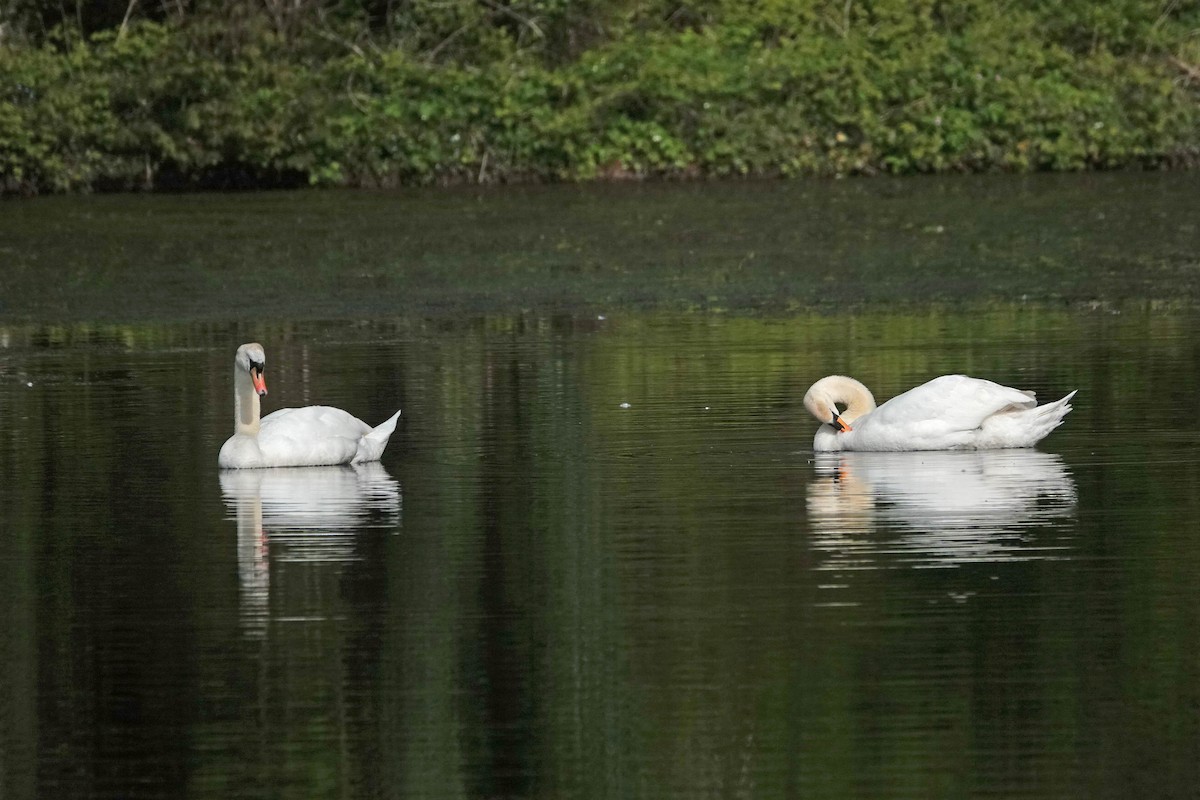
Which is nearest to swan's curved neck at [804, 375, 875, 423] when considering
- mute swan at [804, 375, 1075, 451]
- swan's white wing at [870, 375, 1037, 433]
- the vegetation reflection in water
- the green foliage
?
mute swan at [804, 375, 1075, 451]

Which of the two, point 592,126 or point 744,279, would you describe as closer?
point 744,279

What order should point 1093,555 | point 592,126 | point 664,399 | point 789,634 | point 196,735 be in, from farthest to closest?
point 592,126 < point 664,399 < point 1093,555 < point 789,634 < point 196,735

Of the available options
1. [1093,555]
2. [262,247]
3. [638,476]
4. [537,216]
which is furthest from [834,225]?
[1093,555]

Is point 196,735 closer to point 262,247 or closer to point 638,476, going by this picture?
point 638,476

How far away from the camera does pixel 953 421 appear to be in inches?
458

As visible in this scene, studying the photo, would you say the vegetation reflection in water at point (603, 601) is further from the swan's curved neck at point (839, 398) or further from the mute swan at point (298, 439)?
the swan's curved neck at point (839, 398)

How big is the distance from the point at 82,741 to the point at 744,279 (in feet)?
45.3

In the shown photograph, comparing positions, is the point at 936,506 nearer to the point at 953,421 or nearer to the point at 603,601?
the point at 953,421

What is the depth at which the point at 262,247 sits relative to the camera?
911 inches

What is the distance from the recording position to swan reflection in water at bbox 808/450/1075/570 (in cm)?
902

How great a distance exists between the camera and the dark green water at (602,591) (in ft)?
21.4

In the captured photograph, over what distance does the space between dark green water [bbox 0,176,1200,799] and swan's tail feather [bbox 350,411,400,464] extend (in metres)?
0.12

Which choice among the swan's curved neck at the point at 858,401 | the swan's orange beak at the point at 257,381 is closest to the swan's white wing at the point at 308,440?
the swan's orange beak at the point at 257,381

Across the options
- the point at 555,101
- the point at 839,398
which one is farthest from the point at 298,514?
the point at 555,101
